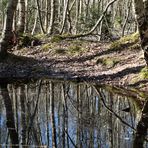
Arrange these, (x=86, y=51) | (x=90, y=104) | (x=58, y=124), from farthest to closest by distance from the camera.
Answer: (x=86, y=51) → (x=90, y=104) → (x=58, y=124)

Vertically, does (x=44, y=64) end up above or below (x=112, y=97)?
above

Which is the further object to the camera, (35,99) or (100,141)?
(35,99)

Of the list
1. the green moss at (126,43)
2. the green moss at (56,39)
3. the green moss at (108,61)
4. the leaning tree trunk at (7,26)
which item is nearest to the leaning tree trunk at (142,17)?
the green moss at (108,61)

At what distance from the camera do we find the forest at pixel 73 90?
718 centimetres

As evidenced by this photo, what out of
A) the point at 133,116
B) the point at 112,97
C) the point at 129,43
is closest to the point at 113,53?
the point at 129,43

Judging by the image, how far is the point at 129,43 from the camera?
1579cm

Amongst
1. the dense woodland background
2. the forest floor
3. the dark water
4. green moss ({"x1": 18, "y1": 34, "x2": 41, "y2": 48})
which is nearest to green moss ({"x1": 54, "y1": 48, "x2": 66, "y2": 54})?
the forest floor

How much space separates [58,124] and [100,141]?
1.40 meters

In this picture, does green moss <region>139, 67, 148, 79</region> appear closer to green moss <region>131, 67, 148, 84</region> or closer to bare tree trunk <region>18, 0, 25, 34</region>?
green moss <region>131, 67, 148, 84</region>

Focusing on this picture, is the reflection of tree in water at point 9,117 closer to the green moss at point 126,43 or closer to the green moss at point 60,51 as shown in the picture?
the green moss at point 60,51

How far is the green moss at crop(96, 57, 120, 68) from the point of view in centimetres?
1399

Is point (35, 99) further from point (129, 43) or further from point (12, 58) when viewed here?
point (129, 43)

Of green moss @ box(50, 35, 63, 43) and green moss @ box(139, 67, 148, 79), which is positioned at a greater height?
green moss @ box(50, 35, 63, 43)

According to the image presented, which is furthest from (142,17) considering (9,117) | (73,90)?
(9,117)
